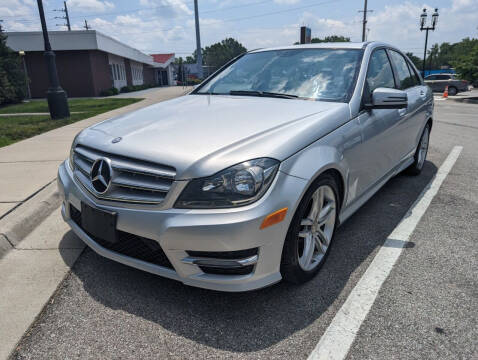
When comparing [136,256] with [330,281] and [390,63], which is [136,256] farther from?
[390,63]

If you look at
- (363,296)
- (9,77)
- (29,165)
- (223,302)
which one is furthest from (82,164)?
(9,77)

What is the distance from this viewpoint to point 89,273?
2.81 m

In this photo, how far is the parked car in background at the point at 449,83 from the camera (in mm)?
26159

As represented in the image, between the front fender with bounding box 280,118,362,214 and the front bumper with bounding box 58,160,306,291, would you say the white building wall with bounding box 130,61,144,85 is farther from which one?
the front bumper with bounding box 58,160,306,291

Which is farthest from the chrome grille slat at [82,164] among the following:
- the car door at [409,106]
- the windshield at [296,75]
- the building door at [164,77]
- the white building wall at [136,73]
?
the building door at [164,77]

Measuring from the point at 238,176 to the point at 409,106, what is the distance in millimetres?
2978

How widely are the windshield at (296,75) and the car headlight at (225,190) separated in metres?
1.35

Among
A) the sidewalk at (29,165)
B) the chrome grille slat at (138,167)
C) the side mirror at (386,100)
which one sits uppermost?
the side mirror at (386,100)

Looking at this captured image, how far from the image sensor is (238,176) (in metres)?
2.11

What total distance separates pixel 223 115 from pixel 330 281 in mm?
1413

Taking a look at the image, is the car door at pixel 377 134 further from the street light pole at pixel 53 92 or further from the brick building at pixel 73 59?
the brick building at pixel 73 59

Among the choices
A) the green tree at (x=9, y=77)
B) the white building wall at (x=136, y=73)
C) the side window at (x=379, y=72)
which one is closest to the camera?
the side window at (x=379, y=72)

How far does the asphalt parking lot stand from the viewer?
206 centimetres

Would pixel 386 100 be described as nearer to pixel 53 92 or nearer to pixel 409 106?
pixel 409 106
